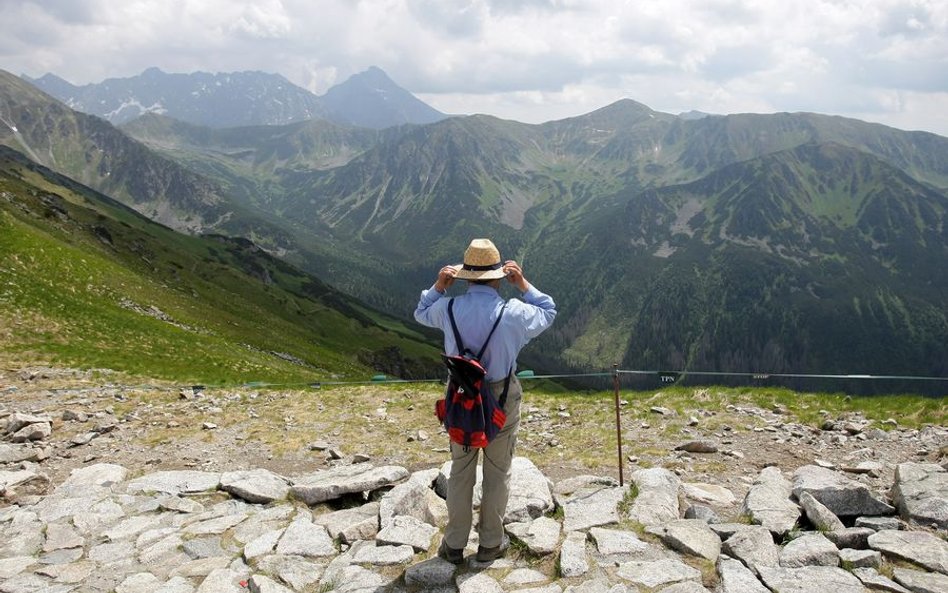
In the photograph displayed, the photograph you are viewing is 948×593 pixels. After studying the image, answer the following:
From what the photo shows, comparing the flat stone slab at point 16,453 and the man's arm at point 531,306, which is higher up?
the man's arm at point 531,306

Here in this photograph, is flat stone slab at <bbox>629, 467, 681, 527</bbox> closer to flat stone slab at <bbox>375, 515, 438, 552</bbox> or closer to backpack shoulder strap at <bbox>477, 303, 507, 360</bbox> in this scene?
flat stone slab at <bbox>375, 515, 438, 552</bbox>

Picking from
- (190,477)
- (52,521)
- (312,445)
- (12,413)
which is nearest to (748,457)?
(312,445)

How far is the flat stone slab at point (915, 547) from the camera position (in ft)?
25.6

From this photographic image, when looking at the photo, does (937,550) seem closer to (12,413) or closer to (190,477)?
(190,477)

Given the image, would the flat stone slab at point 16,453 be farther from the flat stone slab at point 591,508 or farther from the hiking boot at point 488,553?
the flat stone slab at point 591,508

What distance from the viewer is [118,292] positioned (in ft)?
171

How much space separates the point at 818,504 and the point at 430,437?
11791mm

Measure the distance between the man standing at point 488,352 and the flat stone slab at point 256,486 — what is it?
531cm

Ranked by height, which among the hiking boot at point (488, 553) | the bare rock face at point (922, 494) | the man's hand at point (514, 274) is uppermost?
the man's hand at point (514, 274)

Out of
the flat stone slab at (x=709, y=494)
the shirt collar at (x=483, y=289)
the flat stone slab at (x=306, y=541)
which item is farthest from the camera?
the flat stone slab at (x=709, y=494)

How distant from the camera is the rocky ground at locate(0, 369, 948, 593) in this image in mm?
8188

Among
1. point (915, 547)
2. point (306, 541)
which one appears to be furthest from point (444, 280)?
point (915, 547)

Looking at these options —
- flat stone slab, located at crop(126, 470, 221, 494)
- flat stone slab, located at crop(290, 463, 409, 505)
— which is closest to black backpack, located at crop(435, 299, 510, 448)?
flat stone slab, located at crop(290, 463, 409, 505)

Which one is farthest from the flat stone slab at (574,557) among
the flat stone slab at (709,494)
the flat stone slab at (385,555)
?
the flat stone slab at (709,494)
